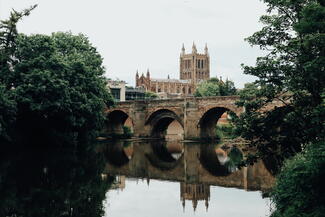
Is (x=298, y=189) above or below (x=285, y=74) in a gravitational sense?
below

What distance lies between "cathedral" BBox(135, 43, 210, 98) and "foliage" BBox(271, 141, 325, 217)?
129 m

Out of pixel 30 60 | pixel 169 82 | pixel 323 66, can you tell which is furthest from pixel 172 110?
A: pixel 169 82

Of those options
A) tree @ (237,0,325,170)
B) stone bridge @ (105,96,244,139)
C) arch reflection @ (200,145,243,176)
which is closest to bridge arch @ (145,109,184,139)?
stone bridge @ (105,96,244,139)

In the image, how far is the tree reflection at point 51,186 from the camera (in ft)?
50.5

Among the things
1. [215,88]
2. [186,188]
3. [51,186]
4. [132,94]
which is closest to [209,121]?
[186,188]

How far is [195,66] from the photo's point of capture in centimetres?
16138

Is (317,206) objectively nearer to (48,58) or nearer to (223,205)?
(223,205)

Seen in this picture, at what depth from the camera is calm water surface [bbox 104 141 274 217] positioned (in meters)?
16.5

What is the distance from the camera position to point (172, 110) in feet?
186

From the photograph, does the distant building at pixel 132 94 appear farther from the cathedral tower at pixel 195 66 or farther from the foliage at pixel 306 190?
the foliage at pixel 306 190

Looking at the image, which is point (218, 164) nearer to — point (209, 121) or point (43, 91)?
point (43, 91)

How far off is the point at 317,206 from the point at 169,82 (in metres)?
136

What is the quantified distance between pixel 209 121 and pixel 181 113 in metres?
4.13

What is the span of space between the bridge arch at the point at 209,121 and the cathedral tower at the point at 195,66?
103687 millimetres
